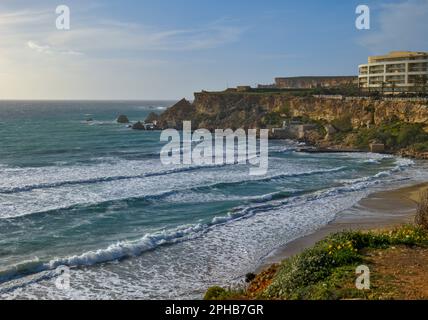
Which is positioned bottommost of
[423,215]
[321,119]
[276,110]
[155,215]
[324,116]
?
[155,215]

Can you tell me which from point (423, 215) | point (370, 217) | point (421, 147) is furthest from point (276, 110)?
point (423, 215)

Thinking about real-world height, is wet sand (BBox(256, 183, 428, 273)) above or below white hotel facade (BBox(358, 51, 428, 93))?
below

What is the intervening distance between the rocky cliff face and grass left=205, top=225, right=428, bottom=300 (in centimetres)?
4258

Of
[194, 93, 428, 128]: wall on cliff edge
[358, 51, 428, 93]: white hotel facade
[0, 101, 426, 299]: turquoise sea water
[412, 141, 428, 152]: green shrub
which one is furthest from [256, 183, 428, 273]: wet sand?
[358, 51, 428, 93]: white hotel facade

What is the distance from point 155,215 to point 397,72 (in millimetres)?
68730

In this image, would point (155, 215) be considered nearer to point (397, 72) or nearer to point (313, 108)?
point (313, 108)

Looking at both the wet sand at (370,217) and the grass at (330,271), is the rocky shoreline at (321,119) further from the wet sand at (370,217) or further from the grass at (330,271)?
the grass at (330,271)

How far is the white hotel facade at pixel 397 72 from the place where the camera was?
7625 cm

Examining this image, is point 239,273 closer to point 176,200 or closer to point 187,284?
point 187,284

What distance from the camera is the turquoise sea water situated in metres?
15.5

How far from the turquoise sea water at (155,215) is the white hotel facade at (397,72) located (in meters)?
35.2

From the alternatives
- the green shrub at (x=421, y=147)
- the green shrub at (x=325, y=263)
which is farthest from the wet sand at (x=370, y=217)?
the green shrub at (x=421, y=147)

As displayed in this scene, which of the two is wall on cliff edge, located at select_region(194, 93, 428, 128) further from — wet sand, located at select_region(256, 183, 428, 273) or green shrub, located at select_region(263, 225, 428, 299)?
green shrub, located at select_region(263, 225, 428, 299)

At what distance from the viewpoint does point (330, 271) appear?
37.1 feet
